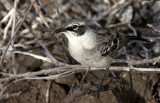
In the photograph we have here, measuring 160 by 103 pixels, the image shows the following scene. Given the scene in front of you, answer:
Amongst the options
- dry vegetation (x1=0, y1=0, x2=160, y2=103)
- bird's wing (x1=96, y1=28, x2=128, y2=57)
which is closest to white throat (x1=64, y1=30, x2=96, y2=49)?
bird's wing (x1=96, y1=28, x2=128, y2=57)

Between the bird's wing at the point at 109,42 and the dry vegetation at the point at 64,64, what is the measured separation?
0.45 m

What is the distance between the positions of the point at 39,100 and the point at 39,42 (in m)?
1.71

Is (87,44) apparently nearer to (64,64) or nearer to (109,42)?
(109,42)

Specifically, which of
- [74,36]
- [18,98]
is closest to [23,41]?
[18,98]

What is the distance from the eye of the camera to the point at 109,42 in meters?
5.15

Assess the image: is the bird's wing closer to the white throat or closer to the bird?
the bird

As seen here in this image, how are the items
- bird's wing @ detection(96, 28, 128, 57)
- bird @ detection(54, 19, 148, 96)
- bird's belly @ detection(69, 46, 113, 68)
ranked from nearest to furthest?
bird @ detection(54, 19, 148, 96), bird's belly @ detection(69, 46, 113, 68), bird's wing @ detection(96, 28, 128, 57)

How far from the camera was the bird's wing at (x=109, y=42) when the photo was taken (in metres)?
4.87

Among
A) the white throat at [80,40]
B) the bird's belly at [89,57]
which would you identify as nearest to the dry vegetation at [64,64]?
the bird's belly at [89,57]

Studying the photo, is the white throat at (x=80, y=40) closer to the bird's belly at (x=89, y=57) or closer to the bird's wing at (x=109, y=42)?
the bird's belly at (x=89, y=57)

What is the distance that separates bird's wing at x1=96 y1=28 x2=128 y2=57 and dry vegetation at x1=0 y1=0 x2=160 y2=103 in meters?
0.45

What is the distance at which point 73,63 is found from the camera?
234 inches

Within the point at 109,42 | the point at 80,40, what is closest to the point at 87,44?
the point at 80,40

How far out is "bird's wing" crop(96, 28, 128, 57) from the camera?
4.87 m
